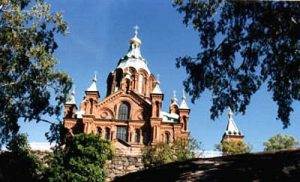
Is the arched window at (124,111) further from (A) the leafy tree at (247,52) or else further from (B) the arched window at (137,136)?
(A) the leafy tree at (247,52)

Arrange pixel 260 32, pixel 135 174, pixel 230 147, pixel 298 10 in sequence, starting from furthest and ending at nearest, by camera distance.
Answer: pixel 230 147
pixel 260 32
pixel 298 10
pixel 135 174

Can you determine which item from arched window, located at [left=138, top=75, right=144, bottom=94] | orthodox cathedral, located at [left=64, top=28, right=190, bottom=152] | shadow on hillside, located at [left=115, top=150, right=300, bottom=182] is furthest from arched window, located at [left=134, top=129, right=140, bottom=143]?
shadow on hillside, located at [left=115, top=150, right=300, bottom=182]

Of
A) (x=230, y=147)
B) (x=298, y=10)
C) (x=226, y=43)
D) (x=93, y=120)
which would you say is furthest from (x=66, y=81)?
(x=93, y=120)

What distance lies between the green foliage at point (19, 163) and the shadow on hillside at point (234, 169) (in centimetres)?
859

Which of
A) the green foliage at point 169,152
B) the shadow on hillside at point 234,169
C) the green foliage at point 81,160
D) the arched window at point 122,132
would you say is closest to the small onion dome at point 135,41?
the arched window at point 122,132

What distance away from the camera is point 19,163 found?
59.4ft

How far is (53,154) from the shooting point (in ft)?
66.0

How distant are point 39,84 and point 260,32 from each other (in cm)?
1190

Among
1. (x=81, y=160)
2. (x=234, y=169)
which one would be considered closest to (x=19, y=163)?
(x=81, y=160)

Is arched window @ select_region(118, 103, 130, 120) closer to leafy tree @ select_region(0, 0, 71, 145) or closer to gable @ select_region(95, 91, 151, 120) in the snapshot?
gable @ select_region(95, 91, 151, 120)

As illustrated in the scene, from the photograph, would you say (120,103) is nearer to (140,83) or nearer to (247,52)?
(140,83)

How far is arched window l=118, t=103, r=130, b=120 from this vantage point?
1840 inches

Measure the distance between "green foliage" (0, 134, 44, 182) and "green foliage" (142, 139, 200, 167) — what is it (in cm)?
585

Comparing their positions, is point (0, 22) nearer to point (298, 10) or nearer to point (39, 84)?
point (39, 84)
